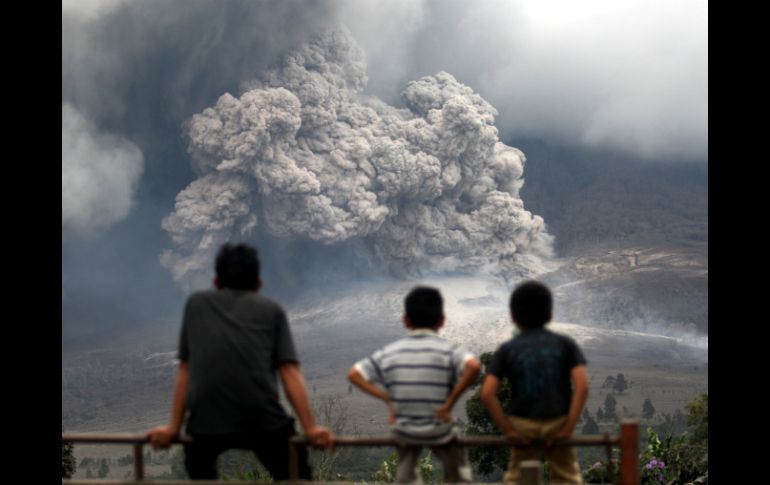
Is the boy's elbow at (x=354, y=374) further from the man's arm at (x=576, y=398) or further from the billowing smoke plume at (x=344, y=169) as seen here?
the billowing smoke plume at (x=344, y=169)

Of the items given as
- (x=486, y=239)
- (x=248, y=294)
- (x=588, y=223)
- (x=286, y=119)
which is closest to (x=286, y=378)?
(x=248, y=294)

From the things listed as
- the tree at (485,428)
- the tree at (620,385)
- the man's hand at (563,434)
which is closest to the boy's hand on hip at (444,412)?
the man's hand at (563,434)

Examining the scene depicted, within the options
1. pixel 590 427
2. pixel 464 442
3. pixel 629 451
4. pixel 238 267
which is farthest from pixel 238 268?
pixel 590 427

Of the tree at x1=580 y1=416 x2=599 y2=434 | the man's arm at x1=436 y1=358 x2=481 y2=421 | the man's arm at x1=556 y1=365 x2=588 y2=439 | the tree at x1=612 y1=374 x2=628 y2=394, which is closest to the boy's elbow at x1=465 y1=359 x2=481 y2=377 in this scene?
the man's arm at x1=436 y1=358 x2=481 y2=421

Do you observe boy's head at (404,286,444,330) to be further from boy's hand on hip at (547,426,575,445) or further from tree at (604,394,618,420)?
tree at (604,394,618,420)

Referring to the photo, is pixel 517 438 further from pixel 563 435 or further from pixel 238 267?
pixel 238 267
